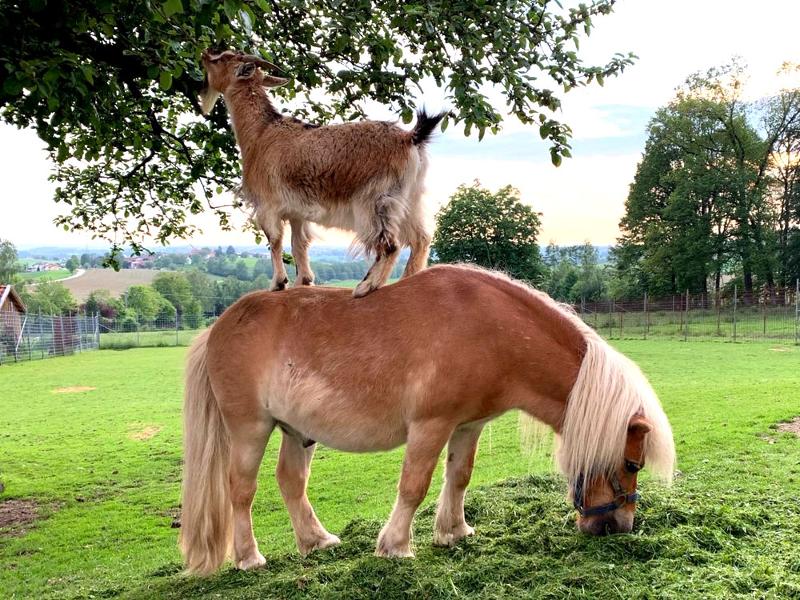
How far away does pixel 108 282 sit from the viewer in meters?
80.5

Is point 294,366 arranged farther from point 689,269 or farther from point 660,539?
point 689,269

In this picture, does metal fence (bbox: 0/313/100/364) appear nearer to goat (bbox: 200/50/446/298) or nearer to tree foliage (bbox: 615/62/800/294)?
goat (bbox: 200/50/446/298)

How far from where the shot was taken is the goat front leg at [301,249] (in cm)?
383

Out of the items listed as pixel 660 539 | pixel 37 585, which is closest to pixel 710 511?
pixel 660 539

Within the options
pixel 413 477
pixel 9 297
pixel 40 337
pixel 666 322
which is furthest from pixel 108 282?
pixel 413 477

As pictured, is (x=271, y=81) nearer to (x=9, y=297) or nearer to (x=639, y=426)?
(x=639, y=426)

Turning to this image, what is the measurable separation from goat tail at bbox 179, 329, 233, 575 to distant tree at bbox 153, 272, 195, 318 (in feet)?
227

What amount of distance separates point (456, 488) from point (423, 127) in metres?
2.40

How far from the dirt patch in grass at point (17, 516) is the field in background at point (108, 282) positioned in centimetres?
7054

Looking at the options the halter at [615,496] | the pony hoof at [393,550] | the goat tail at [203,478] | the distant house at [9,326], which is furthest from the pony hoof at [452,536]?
the distant house at [9,326]

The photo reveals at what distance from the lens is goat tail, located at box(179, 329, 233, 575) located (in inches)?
163

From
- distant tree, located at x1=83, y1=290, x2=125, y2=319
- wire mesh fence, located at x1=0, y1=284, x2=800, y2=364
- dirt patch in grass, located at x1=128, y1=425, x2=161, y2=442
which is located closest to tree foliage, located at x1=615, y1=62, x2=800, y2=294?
wire mesh fence, located at x1=0, y1=284, x2=800, y2=364

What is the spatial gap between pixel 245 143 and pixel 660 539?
3532mm

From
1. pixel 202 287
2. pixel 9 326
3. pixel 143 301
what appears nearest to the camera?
pixel 9 326
